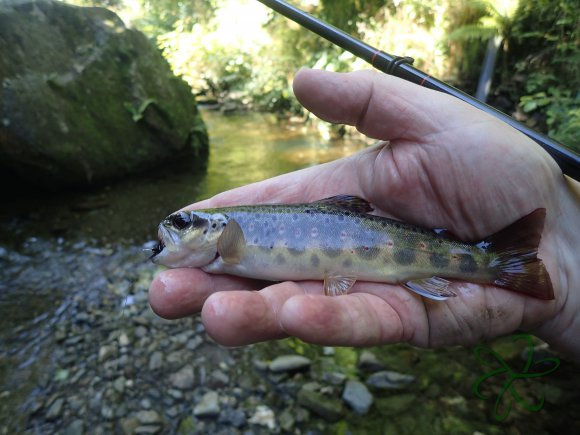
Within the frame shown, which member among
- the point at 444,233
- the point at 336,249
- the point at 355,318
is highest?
the point at 444,233

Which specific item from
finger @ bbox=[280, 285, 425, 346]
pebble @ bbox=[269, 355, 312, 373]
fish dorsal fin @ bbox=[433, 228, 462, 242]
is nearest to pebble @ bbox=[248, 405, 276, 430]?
pebble @ bbox=[269, 355, 312, 373]

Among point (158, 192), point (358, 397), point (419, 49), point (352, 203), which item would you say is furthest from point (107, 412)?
point (419, 49)

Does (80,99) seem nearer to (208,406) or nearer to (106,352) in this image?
(106,352)

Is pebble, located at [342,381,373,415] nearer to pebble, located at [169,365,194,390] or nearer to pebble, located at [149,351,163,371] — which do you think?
pebble, located at [169,365,194,390]

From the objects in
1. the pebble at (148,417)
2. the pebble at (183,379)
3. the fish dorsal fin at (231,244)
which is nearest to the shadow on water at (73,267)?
the pebble at (148,417)

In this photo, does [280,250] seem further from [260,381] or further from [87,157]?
[87,157]

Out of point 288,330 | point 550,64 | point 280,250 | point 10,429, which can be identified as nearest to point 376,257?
point 280,250
